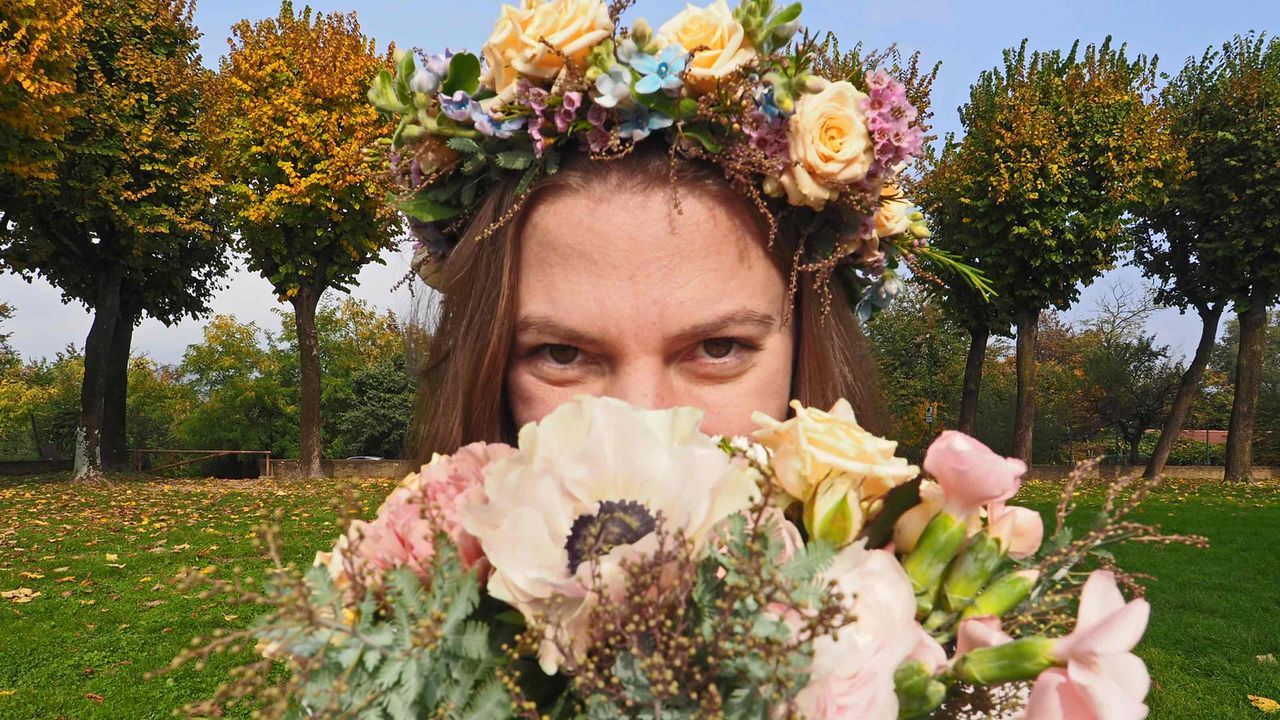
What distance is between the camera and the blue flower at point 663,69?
1.79 m

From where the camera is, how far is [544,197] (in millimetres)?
1926

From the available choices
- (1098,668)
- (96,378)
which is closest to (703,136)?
(1098,668)

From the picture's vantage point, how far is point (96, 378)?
1845 centimetres

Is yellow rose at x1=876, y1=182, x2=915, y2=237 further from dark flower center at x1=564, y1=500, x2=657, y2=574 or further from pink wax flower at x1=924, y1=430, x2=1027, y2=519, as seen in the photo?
dark flower center at x1=564, y1=500, x2=657, y2=574

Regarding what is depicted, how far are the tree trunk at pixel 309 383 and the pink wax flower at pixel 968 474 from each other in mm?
20443

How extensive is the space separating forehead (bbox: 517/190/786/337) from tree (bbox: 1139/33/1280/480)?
22973mm

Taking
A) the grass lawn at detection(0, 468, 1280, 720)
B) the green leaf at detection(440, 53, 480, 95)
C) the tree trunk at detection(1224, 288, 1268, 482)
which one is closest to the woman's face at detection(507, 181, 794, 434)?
the green leaf at detection(440, 53, 480, 95)

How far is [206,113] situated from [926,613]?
21.7 metres

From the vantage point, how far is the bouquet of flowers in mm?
872

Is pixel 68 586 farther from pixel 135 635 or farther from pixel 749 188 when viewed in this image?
pixel 749 188

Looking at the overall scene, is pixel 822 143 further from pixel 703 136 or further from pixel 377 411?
pixel 377 411

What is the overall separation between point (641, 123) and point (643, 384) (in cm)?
61

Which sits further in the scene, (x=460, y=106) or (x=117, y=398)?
(x=117, y=398)

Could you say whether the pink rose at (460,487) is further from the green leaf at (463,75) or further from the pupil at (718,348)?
the green leaf at (463,75)
